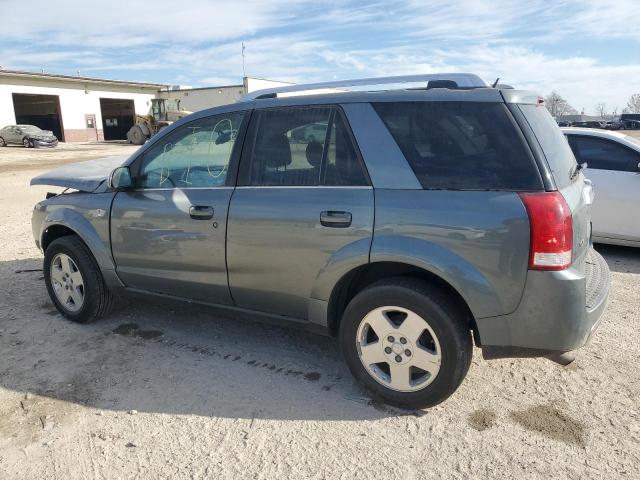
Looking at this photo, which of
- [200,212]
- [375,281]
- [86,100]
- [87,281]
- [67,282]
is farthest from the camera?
[86,100]

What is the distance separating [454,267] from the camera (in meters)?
2.79

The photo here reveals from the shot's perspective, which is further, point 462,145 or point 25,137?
point 25,137

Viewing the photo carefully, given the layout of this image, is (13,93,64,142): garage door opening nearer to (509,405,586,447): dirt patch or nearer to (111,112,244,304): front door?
(111,112,244,304): front door

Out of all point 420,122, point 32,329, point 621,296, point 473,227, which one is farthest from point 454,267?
point 32,329

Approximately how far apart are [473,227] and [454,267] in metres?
0.24

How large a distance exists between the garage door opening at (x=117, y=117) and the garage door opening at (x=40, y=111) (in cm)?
485

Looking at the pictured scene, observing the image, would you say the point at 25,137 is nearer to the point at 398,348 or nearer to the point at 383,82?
the point at 383,82

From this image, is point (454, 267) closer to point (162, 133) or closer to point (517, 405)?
point (517, 405)

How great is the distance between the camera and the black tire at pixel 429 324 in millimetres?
2865

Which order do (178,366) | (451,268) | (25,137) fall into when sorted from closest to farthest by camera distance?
(451,268), (178,366), (25,137)

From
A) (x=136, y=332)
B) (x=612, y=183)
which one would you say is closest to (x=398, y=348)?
(x=136, y=332)

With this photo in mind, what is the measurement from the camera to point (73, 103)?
43688 millimetres

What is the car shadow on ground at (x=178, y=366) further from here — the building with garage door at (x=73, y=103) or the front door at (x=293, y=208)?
the building with garage door at (x=73, y=103)

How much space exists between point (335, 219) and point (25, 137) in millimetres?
37571
